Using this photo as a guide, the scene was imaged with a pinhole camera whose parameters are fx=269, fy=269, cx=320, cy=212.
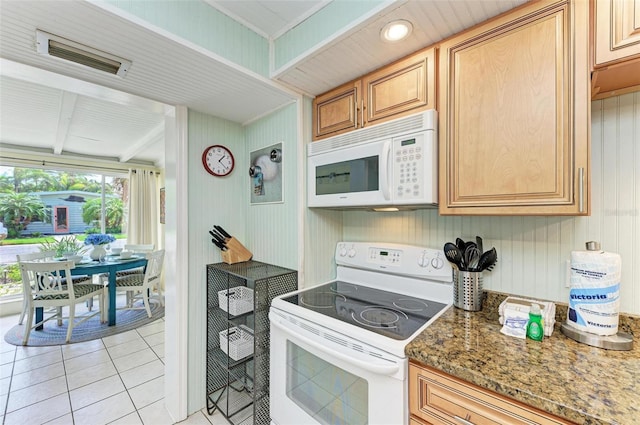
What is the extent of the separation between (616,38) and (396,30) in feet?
2.35

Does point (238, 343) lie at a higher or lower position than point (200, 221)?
lower

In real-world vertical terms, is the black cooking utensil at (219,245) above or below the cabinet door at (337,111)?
below

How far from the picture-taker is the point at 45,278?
9.41ft

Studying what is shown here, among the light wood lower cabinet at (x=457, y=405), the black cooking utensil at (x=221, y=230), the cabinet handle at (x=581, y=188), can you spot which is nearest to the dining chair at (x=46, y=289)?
the black cooking utensil at (x=221, y=230)

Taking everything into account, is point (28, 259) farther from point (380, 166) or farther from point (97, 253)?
point (380, 166)

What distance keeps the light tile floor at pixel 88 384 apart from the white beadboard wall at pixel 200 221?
33 centimetres

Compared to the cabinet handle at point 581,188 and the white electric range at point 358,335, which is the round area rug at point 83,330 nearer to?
the white electric range at point 358,335

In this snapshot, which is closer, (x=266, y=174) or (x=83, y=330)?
(x=266, y=174)

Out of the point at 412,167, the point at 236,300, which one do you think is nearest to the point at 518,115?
the point at 412,167

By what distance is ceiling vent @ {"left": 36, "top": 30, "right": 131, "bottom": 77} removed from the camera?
110 centimetres

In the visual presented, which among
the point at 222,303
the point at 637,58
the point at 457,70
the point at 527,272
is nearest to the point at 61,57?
the point at 222,303

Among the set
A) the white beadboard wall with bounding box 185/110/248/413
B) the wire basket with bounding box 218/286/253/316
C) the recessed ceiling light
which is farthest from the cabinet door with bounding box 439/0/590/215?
the white beadboard wall with bounding box 185/110/248/413

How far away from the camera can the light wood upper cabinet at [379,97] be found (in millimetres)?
1252

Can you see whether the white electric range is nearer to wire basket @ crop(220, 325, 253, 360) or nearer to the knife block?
wire basket @ crop(220, 325, 253, 360)
